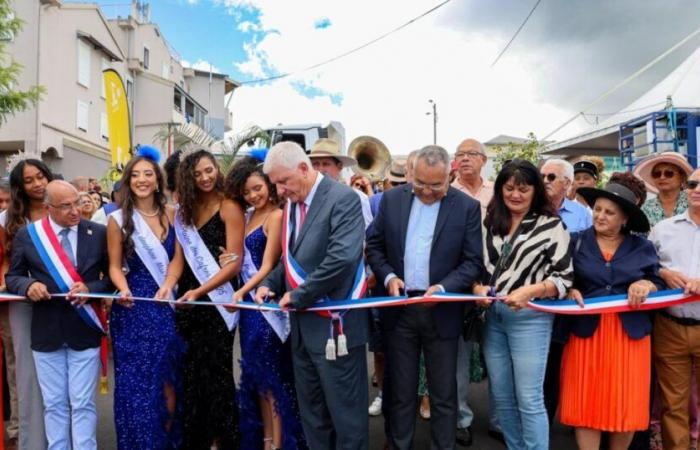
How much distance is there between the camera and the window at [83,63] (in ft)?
72.0

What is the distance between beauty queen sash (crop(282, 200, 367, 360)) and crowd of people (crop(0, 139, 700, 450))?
13 millimetres

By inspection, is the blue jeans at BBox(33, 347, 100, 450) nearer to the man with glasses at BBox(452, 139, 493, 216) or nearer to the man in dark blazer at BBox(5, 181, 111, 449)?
the man in dark blazer at BBox(5, 181, 111, 449)

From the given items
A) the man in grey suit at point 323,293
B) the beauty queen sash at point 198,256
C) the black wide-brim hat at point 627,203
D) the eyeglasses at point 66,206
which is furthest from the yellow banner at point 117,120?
the black wide-brim hat at point 627,203

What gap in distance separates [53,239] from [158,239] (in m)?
0.62

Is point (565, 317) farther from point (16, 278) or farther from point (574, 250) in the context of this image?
point (16, 278)

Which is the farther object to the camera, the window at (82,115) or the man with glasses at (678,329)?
the window at (82,115)

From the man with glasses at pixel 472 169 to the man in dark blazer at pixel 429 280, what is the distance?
3.93 ft

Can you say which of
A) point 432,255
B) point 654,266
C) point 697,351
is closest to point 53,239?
point 432,255

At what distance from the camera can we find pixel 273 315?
11.4ft

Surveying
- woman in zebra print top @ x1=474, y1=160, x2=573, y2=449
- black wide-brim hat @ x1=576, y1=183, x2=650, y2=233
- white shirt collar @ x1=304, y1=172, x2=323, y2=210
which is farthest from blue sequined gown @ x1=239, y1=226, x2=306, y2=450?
black wide-brim hat @ x1=576, y1=183, x2=650, y2=233

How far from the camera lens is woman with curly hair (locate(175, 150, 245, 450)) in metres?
3.52

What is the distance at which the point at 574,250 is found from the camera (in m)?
3.29

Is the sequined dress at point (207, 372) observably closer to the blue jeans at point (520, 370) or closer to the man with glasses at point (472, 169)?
the blue jeans at point (520, 370)

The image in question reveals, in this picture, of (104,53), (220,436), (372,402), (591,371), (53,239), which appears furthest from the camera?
(104,53)
